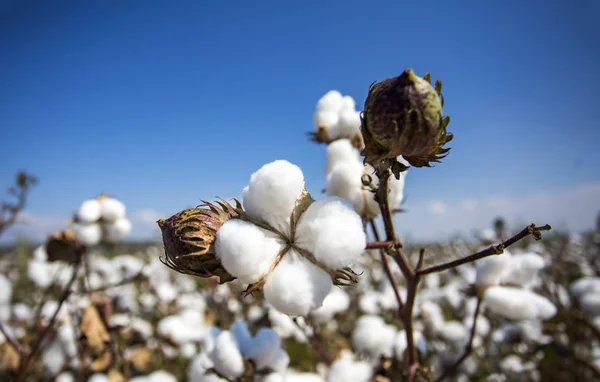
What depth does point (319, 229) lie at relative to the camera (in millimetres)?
812

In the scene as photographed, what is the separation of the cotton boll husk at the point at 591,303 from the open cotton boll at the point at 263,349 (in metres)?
3.01

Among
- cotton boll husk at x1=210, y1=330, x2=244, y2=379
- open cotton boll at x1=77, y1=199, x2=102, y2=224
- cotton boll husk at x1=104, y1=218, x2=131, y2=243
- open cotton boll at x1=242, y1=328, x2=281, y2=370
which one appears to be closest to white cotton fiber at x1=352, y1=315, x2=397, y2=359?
open cotton boll at x1=242, y1=328, x2=281, y2=370

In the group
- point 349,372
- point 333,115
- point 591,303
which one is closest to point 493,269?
point 349,372

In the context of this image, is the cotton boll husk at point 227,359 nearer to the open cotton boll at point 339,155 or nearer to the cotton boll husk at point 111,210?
the open cotton boll at point 339,155

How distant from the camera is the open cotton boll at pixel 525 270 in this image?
1668mm

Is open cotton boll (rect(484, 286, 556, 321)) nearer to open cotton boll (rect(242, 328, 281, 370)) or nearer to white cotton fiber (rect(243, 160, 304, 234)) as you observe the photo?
open cotton boll (rect(242, 328, 281, 370))

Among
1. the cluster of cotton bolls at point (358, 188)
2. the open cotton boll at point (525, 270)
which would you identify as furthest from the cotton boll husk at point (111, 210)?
the open cotton boll at point (525, 270)

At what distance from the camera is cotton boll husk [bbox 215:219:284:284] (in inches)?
31.3

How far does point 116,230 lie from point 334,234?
2.46 meters

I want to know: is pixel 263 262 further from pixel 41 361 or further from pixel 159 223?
pixel 41 361

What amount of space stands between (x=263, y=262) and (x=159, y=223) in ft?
1.00

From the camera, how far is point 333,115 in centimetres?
186

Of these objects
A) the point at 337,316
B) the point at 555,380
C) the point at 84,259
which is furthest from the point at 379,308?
the point at 84,259

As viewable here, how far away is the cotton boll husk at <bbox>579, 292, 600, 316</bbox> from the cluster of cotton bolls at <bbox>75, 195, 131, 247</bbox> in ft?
12.4
